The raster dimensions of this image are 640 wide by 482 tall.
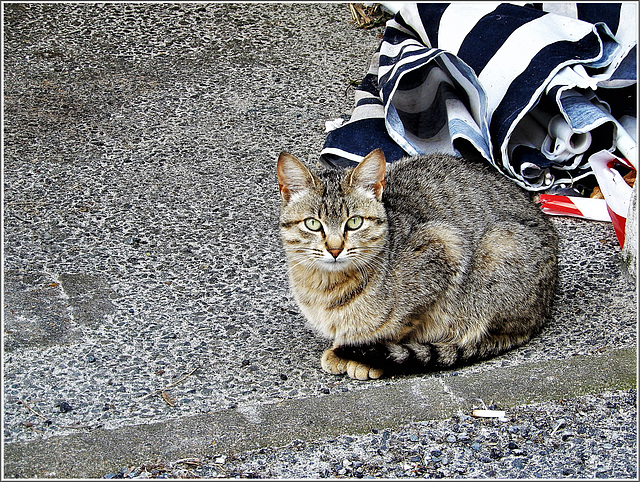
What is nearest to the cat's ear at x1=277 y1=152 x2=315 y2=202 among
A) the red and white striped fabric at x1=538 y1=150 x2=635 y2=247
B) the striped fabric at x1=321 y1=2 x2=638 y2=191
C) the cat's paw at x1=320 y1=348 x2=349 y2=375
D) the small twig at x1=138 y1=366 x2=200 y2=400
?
the cat's paw at x1=320 y1=348 x2=349 y2=375

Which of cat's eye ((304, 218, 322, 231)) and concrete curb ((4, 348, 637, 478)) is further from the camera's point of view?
cat's eye ((304, 218, 322, 231))

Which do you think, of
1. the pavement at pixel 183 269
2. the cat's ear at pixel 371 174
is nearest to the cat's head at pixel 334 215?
→ the cat's ear at pixel 371 174

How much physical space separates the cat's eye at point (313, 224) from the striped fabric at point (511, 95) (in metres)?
1.38

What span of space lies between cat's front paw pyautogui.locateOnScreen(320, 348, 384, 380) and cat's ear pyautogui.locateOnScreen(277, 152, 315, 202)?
2.17 ft

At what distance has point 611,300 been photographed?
3562 millimetres

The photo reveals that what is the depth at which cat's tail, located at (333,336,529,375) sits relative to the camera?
3092mm

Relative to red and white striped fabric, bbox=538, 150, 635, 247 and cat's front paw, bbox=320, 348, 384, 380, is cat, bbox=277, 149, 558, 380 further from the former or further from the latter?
red and white striped fabric, bbox=538, 150, 635, 247

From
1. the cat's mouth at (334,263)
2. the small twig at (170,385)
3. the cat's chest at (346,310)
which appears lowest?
the small twig at (170,385)

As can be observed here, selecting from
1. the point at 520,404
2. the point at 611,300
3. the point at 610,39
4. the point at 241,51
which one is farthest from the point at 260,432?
the point at 241,51

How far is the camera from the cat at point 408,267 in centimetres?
308

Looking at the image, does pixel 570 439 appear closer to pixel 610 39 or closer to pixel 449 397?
pixel 449 397

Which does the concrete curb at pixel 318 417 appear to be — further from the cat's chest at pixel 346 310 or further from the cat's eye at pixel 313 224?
the cat's eye at pixel 313 224

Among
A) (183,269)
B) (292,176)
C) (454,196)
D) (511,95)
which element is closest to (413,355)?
(454,196)

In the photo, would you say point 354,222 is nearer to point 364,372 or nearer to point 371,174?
point 371,174
